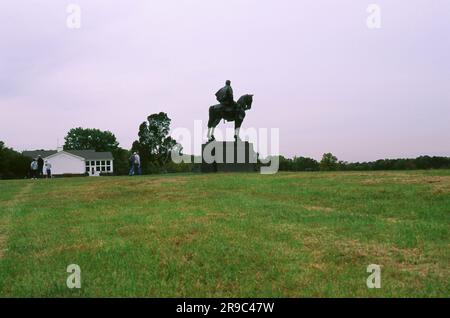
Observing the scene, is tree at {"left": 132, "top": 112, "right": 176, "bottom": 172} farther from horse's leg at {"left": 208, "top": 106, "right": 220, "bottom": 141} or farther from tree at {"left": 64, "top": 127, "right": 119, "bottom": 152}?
horse's leg at {"left": 208, "top": 106, "right": 220, "bottom": 141}

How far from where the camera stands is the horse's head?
29.5 metres

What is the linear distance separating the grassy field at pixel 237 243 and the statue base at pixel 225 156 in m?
12.1

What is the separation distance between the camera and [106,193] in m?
19.5

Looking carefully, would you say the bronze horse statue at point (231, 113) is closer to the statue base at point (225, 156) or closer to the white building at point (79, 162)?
the statue base at point (225, 156)

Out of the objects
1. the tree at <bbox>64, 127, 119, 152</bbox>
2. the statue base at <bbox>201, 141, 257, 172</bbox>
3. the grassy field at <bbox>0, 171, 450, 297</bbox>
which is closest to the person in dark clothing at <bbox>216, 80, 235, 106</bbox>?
the statue base at <bbox>201, 141, 257, 172</bbox>

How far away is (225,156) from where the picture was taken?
96.1 feet

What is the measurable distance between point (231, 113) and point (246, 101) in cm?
130

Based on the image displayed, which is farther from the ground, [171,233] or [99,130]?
[99,130]

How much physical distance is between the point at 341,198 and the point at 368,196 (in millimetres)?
885

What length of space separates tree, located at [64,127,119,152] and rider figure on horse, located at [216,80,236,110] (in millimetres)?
98414

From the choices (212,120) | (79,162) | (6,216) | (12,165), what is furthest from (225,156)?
(79,162)

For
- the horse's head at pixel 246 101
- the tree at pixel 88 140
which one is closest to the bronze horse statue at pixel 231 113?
the horse's head at pixel 246 101
